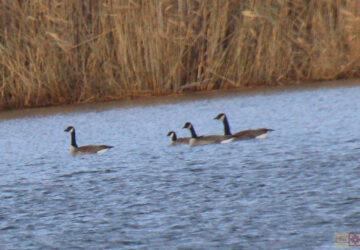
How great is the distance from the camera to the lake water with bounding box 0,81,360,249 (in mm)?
7062

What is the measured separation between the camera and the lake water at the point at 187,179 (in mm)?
7062

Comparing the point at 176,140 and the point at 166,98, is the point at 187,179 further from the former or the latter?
the point at 166,98

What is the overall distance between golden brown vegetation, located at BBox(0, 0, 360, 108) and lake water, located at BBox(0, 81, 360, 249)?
0.88 meters

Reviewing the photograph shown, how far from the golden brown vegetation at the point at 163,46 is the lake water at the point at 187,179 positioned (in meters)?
0.88

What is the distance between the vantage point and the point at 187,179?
9.57 metres

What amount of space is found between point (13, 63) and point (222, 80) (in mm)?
3946

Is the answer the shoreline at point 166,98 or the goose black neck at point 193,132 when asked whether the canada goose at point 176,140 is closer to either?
the goose black neck at point 193,132

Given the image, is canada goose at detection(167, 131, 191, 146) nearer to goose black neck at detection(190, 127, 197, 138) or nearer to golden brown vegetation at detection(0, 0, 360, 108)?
goose black neck at detection(190, 127, 197, 138)

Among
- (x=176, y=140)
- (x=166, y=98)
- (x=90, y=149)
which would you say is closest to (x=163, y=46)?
(x=166, y=98)

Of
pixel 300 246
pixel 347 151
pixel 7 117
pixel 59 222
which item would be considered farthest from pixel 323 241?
pixel 7 117

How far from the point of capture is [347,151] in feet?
34.1

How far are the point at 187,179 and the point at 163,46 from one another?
24.7 feet

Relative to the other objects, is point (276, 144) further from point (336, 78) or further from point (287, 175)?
point (336, 78)

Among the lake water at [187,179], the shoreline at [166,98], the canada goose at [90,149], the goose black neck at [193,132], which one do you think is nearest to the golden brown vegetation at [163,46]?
the shoreline at [166,98]
